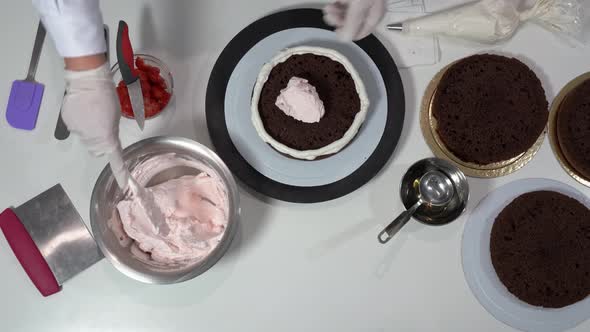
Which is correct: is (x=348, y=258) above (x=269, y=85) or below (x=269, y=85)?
below

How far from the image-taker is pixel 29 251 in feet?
2.85

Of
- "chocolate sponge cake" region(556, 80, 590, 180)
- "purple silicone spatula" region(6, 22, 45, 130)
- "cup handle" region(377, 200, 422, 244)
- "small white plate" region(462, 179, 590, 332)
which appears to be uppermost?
"purple silicone spatula" region(6, 22, 45, 130)

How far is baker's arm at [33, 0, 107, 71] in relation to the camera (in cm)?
67

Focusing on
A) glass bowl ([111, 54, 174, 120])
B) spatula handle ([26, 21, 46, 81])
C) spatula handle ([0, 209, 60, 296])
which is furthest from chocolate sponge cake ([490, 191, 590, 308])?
spatula handle ([26, 21, 46, 81])

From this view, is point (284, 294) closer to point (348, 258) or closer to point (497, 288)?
point (348, 258)

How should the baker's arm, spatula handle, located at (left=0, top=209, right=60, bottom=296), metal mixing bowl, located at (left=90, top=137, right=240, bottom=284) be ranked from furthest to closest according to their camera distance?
spatula handle, located at (left=0, top=209, right=60, bottom=296) → metal mixing bowl, located at (left=90, top=137, right=240, bottom=284) → the baker's arm

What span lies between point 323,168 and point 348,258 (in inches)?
7.5

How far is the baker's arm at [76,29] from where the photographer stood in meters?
0.67

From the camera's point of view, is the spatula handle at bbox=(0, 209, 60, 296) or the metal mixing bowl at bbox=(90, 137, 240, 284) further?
the spatula handle at bbox=(0, 209, 60, 296)

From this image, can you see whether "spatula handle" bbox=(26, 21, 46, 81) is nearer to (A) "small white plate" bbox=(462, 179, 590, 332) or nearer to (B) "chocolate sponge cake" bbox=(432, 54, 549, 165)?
(B) "chocolate sponge cake" bbox=(432, 54, 549, 165)

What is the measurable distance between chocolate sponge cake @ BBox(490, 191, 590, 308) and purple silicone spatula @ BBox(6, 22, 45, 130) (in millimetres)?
972

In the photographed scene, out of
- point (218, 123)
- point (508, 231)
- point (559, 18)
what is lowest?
point (508, 231)

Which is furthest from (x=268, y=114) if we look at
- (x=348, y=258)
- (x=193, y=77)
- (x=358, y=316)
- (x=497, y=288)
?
(x=497, y=288)

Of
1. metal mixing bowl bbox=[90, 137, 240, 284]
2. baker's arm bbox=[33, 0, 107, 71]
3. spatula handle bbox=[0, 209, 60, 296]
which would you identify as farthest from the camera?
spatula handle bbox=[0, 209, 60, 296]
